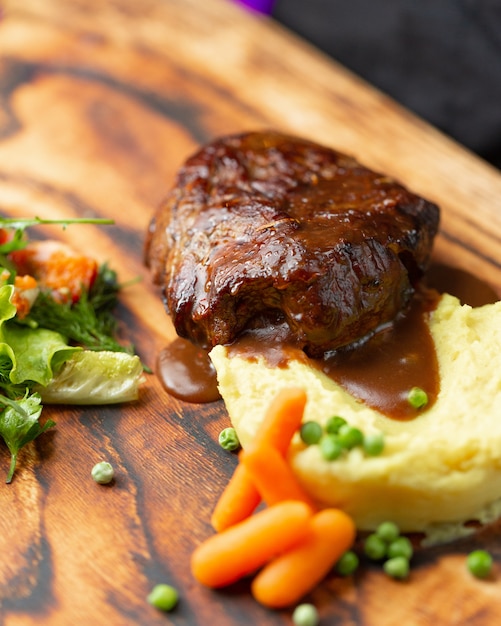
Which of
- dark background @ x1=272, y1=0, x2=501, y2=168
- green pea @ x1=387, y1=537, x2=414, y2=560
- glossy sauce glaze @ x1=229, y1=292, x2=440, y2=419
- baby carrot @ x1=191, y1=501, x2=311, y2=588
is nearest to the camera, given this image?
baby carrot @ x1=191, y1=501, x2=311, y2=588

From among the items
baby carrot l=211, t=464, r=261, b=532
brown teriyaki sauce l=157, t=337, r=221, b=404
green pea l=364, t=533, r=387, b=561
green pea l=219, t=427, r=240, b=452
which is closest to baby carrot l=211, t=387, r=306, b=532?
baby carrot l=211, t=464, r=261, b=532

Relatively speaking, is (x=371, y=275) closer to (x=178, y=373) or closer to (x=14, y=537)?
(x=178, y=373)

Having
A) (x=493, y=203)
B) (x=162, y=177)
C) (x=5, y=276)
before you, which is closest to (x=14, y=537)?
(x=5, y=276)

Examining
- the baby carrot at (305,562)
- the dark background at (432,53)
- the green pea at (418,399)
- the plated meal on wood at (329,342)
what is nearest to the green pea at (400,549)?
the plated meal on wood at (329,342)

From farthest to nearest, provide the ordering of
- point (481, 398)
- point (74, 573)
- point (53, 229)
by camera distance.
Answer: point (53, 229)
point (481, 398)
point (74, 573)

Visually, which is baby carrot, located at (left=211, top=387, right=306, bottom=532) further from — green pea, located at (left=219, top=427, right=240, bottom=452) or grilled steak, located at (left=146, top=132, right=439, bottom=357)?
grilled steak, located at (left=146, top=132, right=439, bottom=357)

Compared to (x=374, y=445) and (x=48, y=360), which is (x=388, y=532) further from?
(x=48, y=360)

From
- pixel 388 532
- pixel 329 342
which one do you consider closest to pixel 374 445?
pixel 388 532
